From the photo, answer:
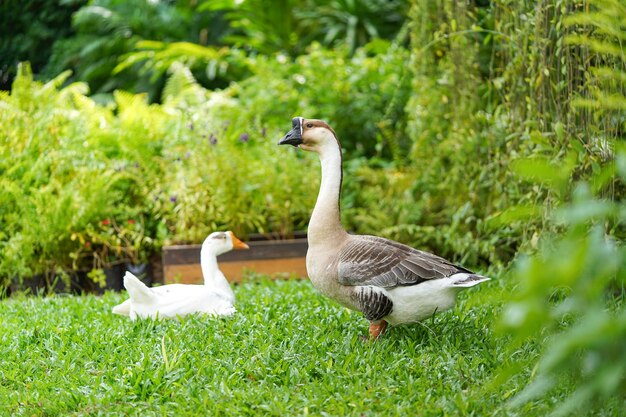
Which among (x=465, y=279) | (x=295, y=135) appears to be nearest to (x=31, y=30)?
(x=295, y=135)

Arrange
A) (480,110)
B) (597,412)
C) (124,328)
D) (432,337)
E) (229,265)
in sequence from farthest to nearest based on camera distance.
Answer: (229,265), (480,110), (124,328), (432,337), (597,412)

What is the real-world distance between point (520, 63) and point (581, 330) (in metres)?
3.84

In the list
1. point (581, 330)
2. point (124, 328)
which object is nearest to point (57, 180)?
point (124, 328)

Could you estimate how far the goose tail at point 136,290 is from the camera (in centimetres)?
436

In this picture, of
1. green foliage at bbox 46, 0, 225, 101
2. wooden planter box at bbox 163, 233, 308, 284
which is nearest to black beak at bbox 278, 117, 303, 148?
wooden planter box at bbox 163, 233, 308, 284

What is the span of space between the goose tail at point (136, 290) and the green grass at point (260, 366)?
16cm

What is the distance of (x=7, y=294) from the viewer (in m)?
6.87

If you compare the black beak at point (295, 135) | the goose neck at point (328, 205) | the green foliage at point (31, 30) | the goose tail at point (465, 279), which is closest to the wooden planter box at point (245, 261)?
the goose neck at point (328, 205)

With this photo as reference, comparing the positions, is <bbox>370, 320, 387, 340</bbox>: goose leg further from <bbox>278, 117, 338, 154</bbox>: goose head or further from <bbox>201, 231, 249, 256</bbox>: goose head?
<bbox>201, 231, 249, 256</bbox>: goose head

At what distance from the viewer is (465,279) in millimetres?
3672

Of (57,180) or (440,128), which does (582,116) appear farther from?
(57,180)

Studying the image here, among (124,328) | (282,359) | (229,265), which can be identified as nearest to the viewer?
(282,359)

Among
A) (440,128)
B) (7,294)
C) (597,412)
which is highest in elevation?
(440,128)

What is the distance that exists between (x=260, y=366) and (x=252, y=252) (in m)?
3.11
